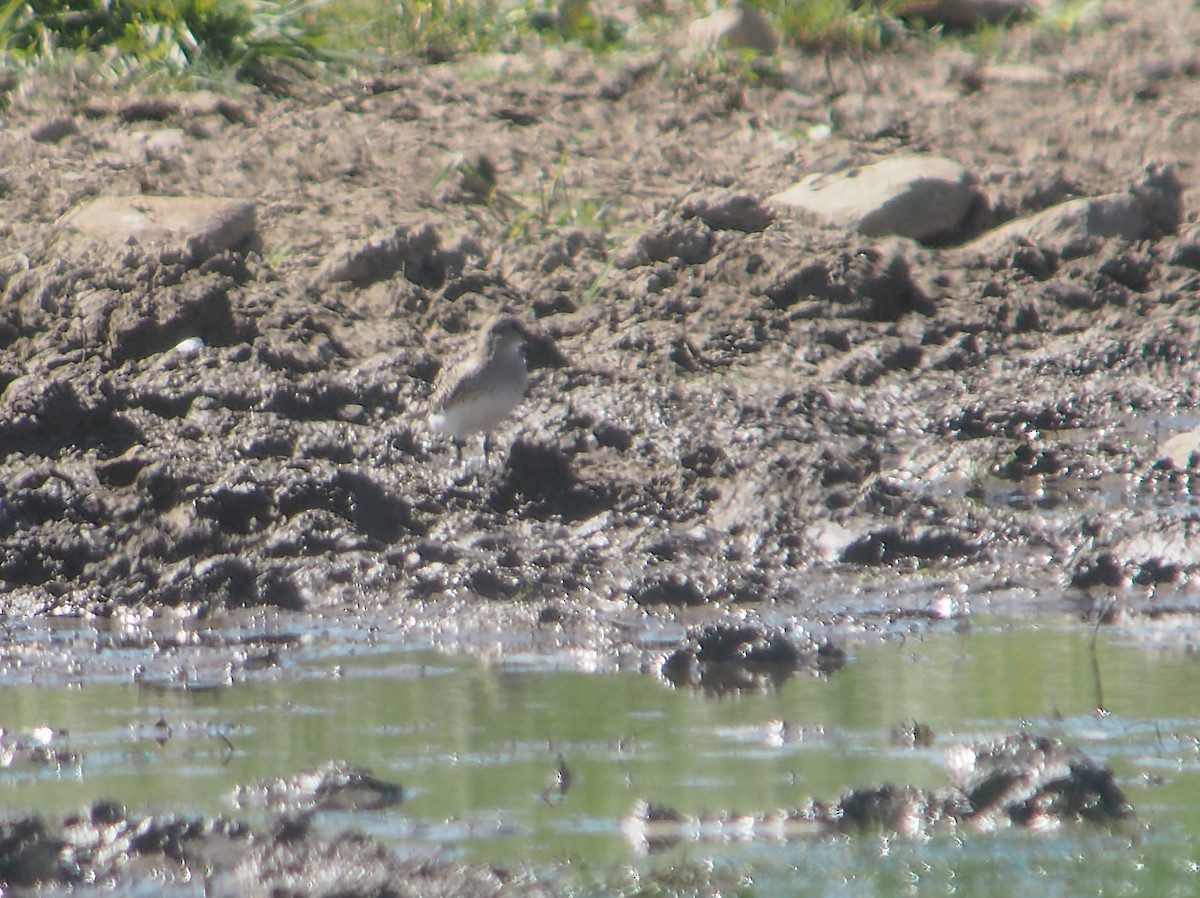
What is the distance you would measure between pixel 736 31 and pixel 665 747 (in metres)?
4.70

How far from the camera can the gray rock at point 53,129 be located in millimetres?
6562

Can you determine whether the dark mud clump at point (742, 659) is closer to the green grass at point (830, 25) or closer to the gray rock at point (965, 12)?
the green grass at point (830, 25)

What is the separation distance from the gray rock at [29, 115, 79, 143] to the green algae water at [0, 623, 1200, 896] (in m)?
3.07

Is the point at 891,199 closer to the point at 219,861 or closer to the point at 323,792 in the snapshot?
the point at 323,792

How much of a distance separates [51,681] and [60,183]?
8.75 ft

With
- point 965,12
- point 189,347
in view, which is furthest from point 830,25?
point 189,347

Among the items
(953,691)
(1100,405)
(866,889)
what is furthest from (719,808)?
(1100,405)

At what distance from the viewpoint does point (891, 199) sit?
20.3 feet

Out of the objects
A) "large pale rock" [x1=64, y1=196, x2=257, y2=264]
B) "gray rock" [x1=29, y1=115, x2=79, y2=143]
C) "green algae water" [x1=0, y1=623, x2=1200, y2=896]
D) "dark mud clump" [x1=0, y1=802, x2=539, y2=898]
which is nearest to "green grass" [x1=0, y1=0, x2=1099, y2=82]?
"gray rock" [x1=29, y1=115, x2=79, y2=143]

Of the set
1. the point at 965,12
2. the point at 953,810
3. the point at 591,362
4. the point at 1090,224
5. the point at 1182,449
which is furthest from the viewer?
the point at 965,12

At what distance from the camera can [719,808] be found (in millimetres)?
2949

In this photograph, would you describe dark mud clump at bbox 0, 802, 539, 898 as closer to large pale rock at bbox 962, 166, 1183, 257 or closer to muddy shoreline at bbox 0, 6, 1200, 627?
muddy shoreline at bbox 0, 6, 1200, 627

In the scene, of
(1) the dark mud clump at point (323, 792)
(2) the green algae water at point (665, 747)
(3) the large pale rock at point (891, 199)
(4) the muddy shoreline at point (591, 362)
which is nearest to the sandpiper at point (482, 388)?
(4) the muddy shoreline at point (591, 362)

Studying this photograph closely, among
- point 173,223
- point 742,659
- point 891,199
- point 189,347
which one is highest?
point 173,223
